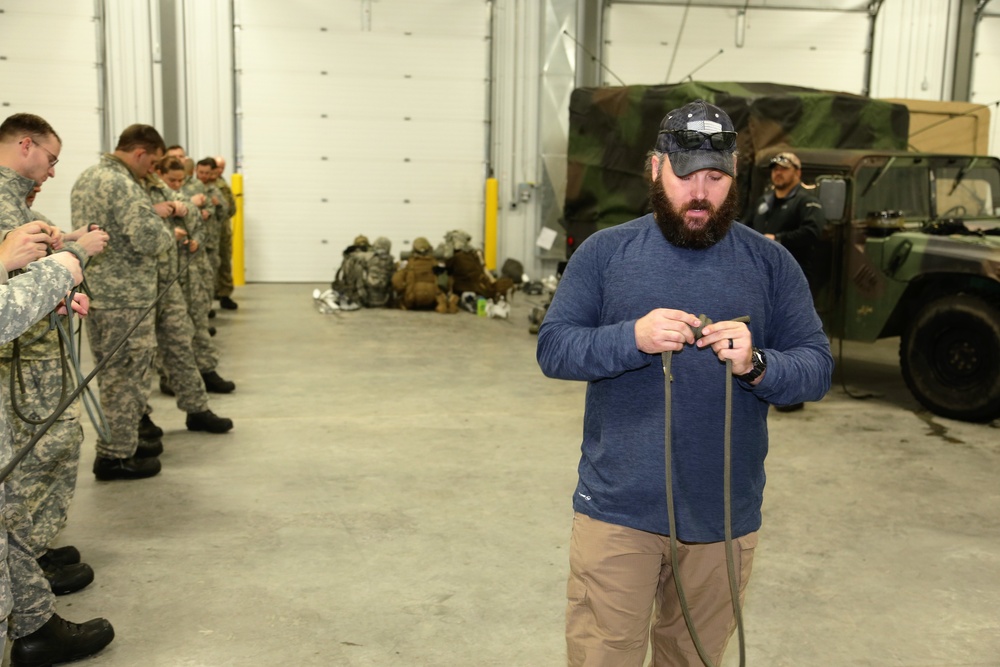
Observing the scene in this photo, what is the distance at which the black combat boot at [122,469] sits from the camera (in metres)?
5.28

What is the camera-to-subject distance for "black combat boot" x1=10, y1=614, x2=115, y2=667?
328cm

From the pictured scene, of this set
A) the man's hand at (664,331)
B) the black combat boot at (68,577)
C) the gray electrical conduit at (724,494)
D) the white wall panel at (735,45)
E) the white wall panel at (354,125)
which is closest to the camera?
the man's hand at (664,331)

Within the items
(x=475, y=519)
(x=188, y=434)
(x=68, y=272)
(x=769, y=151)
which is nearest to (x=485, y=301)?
(x=769, y=151)

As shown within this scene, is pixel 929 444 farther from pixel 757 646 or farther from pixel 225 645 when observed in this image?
pixel 225 645

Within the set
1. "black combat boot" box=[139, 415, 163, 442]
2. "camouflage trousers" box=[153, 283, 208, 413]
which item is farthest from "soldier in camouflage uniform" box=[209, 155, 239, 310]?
"black combat boot" box=[139, 415, 163, 442]

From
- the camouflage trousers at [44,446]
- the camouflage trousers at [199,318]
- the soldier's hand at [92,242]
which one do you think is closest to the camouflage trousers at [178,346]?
the camouflage trousers at [199,318]

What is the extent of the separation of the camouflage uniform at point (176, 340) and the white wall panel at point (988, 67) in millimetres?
12691

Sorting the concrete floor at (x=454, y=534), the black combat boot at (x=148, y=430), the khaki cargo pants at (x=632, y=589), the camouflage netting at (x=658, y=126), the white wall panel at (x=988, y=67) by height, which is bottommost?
the concrete floor at (x=454, y=534)

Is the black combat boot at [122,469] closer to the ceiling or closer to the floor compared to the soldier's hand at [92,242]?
closer to the floor

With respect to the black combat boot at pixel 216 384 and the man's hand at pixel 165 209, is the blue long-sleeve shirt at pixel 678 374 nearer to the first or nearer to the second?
the man's hand at pixel 165 209

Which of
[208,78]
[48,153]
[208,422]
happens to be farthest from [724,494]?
[208,78]

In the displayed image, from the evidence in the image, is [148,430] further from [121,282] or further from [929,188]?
[929,188]

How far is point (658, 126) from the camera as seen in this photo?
31.9 feet

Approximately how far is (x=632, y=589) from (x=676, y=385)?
0.48 metres
